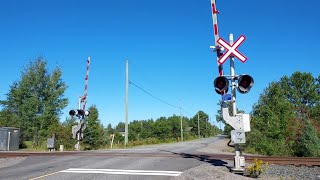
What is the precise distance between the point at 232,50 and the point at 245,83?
1.37 metres

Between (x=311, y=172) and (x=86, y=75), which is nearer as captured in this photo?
(x=311, y=172)

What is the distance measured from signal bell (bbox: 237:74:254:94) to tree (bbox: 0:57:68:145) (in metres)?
32.7

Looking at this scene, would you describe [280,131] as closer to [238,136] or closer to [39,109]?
[238,136]

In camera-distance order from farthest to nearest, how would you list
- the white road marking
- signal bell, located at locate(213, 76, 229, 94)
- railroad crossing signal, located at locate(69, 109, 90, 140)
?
railroad crossing signal, located at locate(69, 109, 90, 140)
signal bell, located at locate(213, 76, 229, 94)
the white road marking

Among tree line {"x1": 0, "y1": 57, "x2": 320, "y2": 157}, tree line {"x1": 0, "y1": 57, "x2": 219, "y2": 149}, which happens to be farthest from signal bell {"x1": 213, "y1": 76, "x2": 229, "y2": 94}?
tree line {"x1": 0, "y1": 57, "x2": 219, "y2": 149}

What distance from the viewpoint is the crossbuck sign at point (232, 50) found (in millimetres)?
11887

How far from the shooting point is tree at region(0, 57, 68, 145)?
131 feet

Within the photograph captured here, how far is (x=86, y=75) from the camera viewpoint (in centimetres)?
2667

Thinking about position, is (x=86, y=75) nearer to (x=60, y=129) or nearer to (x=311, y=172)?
(x=60, y=129)

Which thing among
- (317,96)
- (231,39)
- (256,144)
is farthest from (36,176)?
(317,96)

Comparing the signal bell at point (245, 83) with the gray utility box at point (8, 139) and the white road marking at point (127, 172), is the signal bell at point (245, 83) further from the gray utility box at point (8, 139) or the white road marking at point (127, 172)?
the gray utility box at point (8, 139)

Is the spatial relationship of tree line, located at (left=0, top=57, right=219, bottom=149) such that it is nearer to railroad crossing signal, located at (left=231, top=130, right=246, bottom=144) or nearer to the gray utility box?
the gray utility box

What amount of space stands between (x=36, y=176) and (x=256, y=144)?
2141 cm

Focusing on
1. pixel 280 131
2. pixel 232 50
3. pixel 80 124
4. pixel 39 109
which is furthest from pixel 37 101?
pixel 232 50
